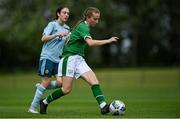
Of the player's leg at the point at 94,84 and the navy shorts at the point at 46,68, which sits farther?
the navy shorts at the point at 46,68

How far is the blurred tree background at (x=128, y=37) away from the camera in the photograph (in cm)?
4997

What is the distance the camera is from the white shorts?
555 inches

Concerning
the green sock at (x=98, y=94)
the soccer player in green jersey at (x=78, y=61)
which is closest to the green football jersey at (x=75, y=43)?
the soccer player in green jersey at (x=78, y=61)

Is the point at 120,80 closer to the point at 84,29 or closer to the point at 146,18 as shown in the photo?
the point at 146,18

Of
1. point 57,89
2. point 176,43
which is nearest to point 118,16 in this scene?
point 176,43

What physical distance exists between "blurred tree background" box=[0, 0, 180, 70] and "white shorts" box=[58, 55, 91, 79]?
Result: 31486 mm

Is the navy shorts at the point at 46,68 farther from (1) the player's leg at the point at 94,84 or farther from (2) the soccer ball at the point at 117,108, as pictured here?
(2) the soccer ball at the point at 117,108

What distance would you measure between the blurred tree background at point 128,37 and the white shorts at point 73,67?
1240 inches

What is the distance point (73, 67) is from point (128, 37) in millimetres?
49596

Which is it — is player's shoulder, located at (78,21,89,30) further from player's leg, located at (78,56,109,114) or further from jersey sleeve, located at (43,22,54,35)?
jersey sleeve, located at (43,22,54,35)

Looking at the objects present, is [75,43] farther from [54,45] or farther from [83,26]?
[54,45]

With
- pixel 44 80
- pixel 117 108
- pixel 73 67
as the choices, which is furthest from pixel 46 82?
pixel 117 108

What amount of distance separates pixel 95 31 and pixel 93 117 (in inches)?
1484

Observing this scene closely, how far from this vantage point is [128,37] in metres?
63.5
